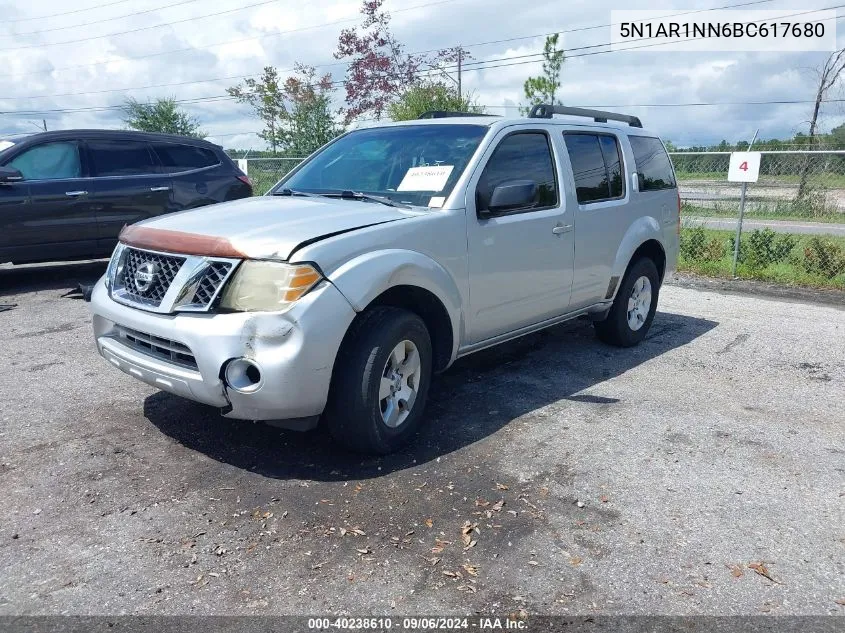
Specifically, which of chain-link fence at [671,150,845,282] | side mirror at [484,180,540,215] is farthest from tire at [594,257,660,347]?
chain-link fence at [671,150,845,282]

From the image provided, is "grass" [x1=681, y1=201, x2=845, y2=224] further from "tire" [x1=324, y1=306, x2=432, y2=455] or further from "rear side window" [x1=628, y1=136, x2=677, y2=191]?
"tire" [x1=324, y1=306, x2=432, y2=455]

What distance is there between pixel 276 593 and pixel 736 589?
5.95 ft

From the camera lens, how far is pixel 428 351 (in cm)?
408

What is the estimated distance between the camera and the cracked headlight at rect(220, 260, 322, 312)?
11.1ft

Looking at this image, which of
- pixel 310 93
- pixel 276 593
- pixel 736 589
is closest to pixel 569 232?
pixel 736 589

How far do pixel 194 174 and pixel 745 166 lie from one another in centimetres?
743

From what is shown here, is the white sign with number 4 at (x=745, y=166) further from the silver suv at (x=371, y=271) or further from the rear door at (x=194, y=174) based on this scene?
the rear door at (x=194, y=174)

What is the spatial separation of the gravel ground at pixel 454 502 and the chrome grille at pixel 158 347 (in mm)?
606

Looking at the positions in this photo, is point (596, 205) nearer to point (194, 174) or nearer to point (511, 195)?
point (511, 195)

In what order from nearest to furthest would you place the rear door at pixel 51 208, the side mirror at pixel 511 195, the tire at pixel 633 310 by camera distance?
the side mirror at pixel 511 195 < the tire at pixel 633 310 < the rear door at pixel 51 208

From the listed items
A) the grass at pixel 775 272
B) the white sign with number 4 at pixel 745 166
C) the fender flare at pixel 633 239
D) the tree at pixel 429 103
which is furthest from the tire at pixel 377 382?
the tree at pixel 429 103

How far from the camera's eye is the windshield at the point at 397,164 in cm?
440

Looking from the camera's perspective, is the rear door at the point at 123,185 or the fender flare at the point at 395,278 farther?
the rear door at the point at 123,185

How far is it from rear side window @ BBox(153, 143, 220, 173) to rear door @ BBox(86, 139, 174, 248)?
0.43 ft
